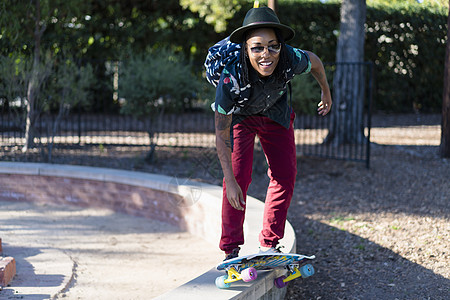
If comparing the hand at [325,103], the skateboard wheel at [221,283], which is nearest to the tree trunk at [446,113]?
the hand at [325,103]

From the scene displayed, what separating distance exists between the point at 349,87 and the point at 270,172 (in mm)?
6101

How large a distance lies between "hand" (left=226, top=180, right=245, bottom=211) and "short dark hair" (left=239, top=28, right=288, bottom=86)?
58cm

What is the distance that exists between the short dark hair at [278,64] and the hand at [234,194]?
0.58 meters

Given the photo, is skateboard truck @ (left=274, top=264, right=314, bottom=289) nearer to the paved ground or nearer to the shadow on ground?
the shadow on ground

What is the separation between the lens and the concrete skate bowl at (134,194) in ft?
16.1

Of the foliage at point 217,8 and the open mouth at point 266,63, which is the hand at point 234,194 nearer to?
the open mouth at point 266,63

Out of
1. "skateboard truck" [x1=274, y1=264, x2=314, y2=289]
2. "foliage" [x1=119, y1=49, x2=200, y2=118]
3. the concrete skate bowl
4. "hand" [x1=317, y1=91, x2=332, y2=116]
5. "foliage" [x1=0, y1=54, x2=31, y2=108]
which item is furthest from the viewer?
"foliage" [x1=0, y1=54, x2=31, y2=108]

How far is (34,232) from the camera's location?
5262 millimetres

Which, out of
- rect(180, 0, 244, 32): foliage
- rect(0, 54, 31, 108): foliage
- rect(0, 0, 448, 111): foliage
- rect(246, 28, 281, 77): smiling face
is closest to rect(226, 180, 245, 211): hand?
rect(246, 28, 281, 77): smiling face

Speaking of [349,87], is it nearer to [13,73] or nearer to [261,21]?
[13,73]

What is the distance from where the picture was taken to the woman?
295 cm

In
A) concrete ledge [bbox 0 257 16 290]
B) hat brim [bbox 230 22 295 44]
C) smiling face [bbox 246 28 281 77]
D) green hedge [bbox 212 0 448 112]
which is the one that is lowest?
concrete ledge [bbox 0 257 16 290]

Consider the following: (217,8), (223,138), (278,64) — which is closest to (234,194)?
(223,138)

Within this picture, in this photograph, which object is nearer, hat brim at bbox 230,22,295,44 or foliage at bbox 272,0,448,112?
hat brim at bbox 230,22,295,44
